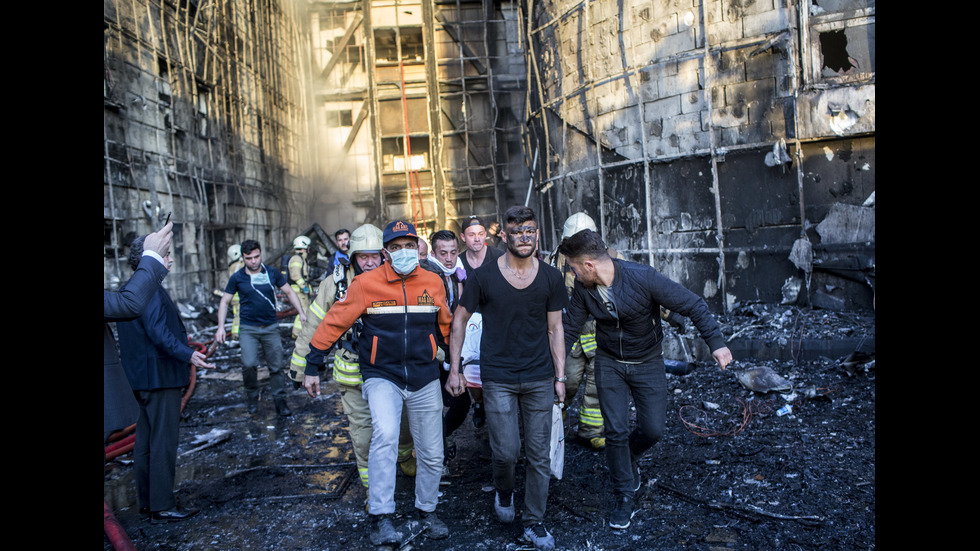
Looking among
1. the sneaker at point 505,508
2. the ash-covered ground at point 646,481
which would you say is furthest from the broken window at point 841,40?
the sneaker at point 505,508

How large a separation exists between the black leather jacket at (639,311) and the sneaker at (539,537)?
1.16 m

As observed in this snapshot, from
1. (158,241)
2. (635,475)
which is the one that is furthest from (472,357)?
(158,241)

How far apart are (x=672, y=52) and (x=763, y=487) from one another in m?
7.58

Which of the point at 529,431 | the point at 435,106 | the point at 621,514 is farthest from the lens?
the point at 435,106

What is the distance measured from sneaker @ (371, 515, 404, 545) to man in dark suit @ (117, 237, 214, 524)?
159 centimetres

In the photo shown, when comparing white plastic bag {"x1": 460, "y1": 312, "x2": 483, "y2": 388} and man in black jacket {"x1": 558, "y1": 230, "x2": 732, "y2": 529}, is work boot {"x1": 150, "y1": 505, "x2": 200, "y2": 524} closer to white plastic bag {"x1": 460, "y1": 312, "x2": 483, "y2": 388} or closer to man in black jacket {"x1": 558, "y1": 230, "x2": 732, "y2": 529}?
white plastic bag {"x1": 460, "y1": 312, "x2": 483, "y2": 388}

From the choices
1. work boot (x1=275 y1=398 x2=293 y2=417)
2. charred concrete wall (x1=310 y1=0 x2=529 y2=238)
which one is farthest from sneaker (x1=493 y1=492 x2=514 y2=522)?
charred concrete wall (x1=310 y1=0 x2=529 y2=238)

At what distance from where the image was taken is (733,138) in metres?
9.30

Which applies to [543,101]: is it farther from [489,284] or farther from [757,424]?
[489,284]

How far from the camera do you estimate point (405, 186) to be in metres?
21.2

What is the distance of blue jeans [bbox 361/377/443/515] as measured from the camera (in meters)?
3.68

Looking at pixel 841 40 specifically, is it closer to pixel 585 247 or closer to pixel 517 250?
pixel 585 247

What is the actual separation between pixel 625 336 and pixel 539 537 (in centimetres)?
137
